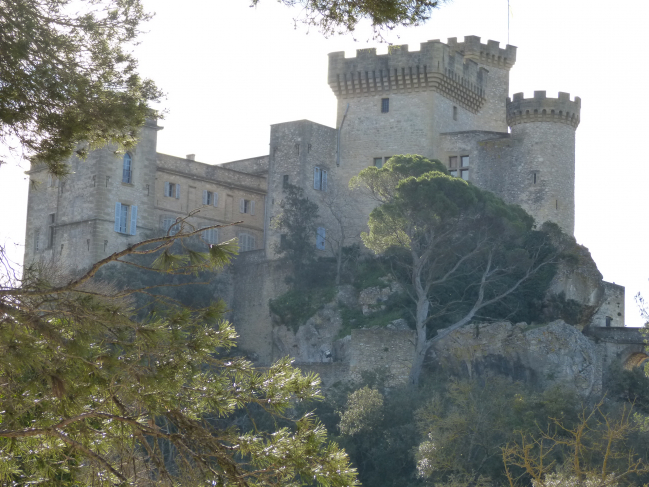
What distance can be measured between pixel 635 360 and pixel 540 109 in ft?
31.9

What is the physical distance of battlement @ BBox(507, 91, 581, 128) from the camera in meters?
39.8

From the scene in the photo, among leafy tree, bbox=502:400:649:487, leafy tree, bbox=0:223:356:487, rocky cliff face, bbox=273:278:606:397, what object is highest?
rocky cliff face, bbox=273:278:606:397

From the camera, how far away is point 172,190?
4112 centimetres

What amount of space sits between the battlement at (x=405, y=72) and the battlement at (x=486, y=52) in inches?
73.7

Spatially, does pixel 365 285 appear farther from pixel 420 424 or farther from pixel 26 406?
pixel 26 406

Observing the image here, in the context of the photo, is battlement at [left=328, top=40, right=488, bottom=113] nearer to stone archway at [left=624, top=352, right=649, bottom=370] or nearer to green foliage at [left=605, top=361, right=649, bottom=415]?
stone archway at [left=624, top=352, right=649, bottom=370]

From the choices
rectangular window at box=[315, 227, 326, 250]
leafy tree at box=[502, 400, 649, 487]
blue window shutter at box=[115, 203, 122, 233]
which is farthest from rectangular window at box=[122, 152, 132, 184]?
leafy tree at box=[502, 400, 649, 487]

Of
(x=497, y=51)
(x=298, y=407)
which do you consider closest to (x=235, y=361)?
(x=298, y=407)

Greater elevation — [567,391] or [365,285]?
[365,285]

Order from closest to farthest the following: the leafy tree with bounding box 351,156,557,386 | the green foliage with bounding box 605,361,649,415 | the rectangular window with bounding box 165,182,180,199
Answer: the green foliage with bounding box 605,361,649,415
the leafy tree with bounding box 351,156,557,386
the rectangular window with bounding box 165,182,180,199

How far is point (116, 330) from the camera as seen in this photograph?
8391 mm

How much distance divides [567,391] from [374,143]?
624 inches

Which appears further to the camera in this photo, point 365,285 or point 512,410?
point 365,285

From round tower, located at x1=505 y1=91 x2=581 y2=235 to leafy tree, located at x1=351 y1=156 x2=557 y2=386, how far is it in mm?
3779
